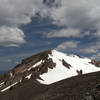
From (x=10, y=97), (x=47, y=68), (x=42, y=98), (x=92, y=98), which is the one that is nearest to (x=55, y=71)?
(x=47, y=68)

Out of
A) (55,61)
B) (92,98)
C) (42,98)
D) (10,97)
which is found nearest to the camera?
(92,98)

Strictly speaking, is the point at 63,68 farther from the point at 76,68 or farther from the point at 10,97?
the point at 10,97

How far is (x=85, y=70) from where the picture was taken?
89312 mm

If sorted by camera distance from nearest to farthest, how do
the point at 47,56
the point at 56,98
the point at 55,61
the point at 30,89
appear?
the point at 56,98 < the point at 30,89 < the point at 55,61 < the point at 47,56

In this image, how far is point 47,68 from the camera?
74.1 metres

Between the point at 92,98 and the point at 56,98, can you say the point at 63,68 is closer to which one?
the point at 56,98

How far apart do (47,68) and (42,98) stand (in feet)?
120

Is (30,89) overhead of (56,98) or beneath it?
overhead

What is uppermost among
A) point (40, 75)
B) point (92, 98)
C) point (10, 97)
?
point (40, 75)

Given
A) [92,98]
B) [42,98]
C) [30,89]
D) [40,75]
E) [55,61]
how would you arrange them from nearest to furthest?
[92,98], [42,98], [30,89], [40,75], [55,61]

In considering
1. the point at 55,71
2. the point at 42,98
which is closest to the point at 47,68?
the point at 55,71

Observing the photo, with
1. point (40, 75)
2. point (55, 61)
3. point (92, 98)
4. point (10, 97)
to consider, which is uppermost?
point (55, 61)

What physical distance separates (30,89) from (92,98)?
101 ft

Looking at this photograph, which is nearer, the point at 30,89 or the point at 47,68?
the point at 30,89
